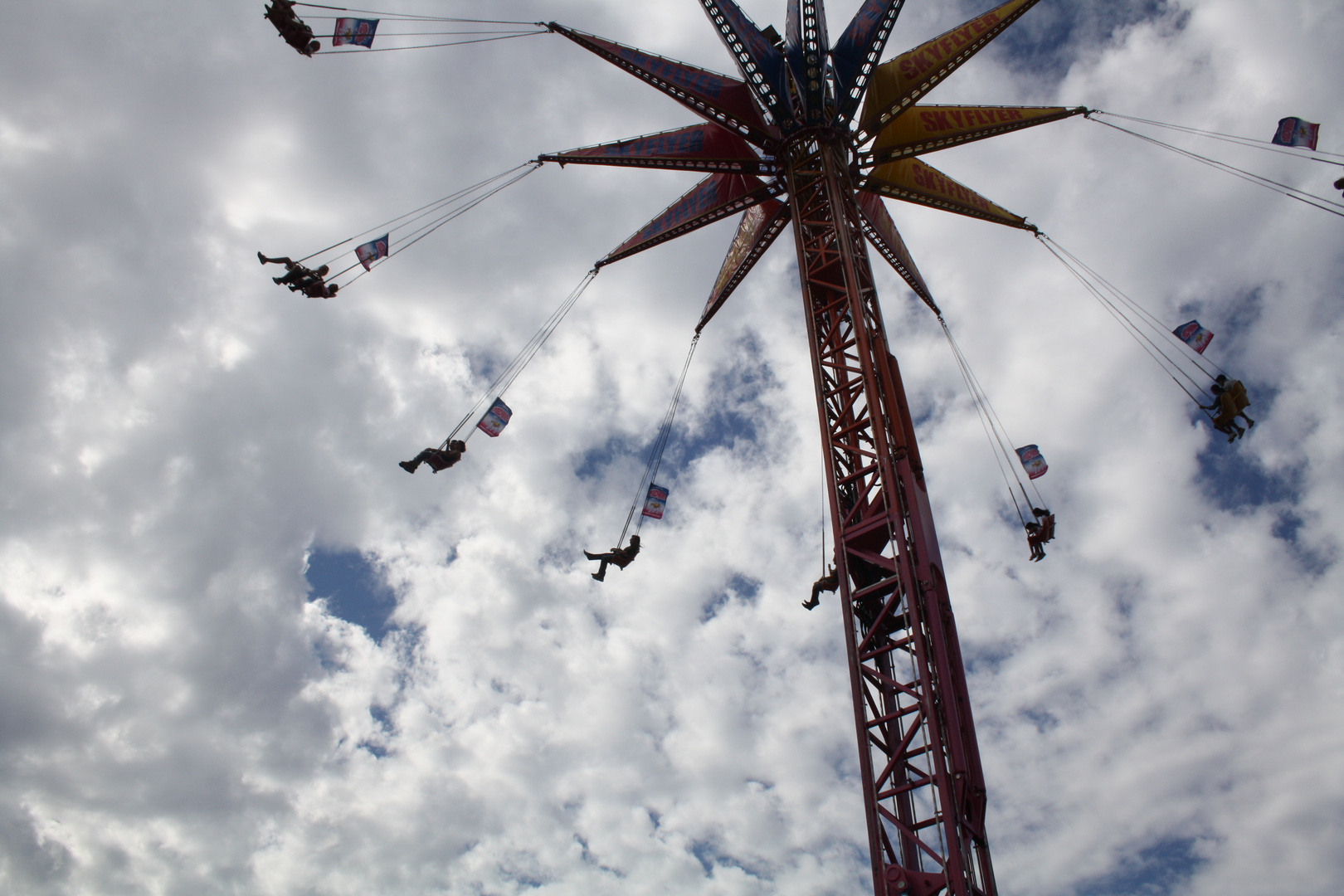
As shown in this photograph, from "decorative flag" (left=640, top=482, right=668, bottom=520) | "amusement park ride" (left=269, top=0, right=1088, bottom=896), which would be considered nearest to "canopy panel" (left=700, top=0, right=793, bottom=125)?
"amusement park ride" (left=269, top=0, right=1088, bottom=896)

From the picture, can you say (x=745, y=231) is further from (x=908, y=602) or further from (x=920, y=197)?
(x=908, y=602)

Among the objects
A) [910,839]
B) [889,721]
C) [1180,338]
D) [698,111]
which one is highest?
[698,111]

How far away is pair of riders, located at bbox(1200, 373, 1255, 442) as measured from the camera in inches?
642

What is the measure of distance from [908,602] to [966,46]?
1435 centimetres

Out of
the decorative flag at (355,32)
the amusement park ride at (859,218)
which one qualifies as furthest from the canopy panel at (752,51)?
the decorative flag at (355,32)

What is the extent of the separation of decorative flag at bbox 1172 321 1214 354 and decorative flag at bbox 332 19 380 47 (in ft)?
65.2

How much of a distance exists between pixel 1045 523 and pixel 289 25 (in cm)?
1911

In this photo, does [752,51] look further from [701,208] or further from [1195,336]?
[1195,336]

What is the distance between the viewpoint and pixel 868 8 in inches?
813

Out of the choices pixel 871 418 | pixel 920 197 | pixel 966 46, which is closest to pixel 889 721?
pixel 871 418

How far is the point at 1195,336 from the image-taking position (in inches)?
727

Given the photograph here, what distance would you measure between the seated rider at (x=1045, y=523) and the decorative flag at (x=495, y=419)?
12328mm

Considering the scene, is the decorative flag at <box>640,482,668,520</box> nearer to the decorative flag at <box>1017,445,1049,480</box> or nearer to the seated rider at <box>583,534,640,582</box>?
the seated rider at <box>583,534,640,582</box>

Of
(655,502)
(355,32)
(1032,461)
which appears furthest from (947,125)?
(355,32)
